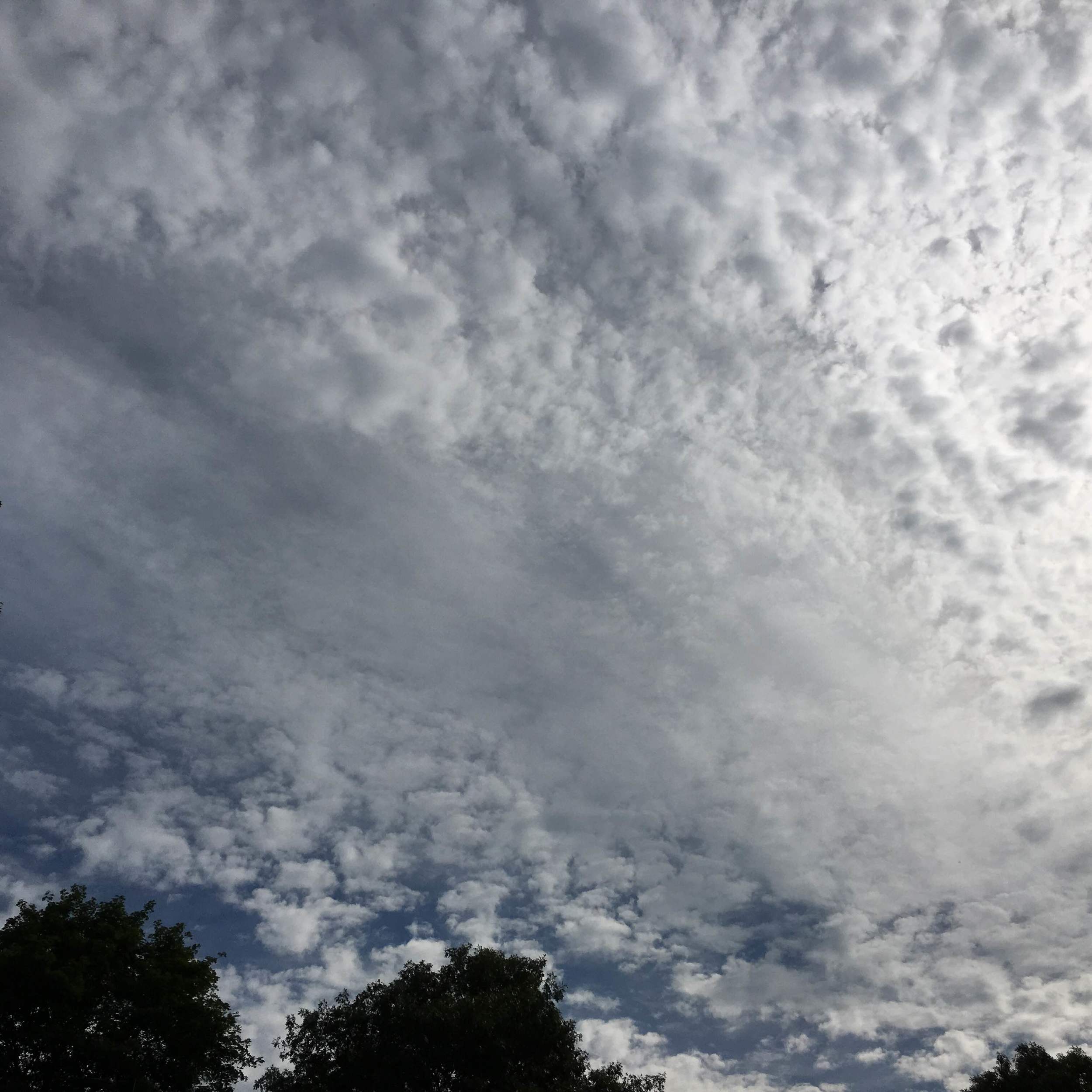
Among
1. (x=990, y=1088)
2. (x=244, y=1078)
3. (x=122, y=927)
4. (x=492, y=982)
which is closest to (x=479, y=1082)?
(x=492, y=982)

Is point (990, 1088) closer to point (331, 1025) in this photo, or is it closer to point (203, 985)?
point (331, 1025)

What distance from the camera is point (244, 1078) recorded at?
1323 inches

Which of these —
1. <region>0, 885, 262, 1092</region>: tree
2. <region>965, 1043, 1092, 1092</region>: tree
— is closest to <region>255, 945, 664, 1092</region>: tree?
<region>0, 885, 262, 1092</region>: tree

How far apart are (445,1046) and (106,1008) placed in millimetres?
13492

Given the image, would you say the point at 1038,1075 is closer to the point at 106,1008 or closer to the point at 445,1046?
the point at 445,1046

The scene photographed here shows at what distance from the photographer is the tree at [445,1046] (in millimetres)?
32625

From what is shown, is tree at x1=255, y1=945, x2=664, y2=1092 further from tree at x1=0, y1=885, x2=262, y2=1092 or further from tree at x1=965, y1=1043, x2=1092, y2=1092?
tree at x1=965, y1=1043, x2=1092, y2=1092

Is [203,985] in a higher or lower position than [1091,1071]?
higher

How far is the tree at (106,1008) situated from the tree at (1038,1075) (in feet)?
137

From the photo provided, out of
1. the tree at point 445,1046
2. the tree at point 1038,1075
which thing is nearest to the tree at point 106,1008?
the tree at point 445,1046

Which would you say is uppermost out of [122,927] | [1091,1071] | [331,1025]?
[122,927]

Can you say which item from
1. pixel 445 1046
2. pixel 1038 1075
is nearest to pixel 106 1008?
pixel 445 1046

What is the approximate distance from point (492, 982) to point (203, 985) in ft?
41.1

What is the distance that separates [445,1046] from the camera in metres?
32.8
